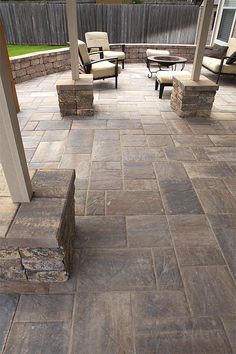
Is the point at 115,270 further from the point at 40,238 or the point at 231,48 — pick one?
the point at 231,48

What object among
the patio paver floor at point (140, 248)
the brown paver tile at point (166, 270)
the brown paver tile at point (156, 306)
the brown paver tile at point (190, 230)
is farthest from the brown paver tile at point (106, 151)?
the brown paver tile at point (156, 306)

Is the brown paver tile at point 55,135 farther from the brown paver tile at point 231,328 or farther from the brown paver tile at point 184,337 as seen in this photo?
the brown paver tile at point 231,328

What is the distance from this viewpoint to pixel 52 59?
6.35 meters

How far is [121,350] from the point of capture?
4.18 feet

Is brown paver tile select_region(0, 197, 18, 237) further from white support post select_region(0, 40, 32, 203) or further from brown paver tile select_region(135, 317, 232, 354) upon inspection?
brown paver tile select_region(135, 317, 232, 354)

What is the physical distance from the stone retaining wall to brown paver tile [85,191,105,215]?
14.5 feet

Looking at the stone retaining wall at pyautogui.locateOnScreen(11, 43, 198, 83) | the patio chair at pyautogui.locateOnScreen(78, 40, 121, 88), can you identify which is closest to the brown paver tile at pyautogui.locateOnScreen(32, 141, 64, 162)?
the patio chair at pyautogui.locateOnScreen(78, 40, 121, 88)

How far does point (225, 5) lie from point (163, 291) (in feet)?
28.2

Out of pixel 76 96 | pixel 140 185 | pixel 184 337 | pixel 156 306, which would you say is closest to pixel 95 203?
pixel 140 185

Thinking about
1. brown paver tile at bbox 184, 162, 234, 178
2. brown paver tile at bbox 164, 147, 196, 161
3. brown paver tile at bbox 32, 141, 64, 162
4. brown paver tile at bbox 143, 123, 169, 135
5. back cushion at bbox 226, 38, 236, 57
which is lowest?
brown paver tile at bbox 32, 141, 64, 162

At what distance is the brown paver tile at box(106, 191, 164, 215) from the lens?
216 centimetres

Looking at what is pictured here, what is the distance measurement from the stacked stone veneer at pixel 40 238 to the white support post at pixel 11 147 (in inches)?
3.9

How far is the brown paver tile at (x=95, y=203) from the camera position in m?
2.15

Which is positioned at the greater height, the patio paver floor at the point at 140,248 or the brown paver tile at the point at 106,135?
the patio paver floor at the point at 140,248
